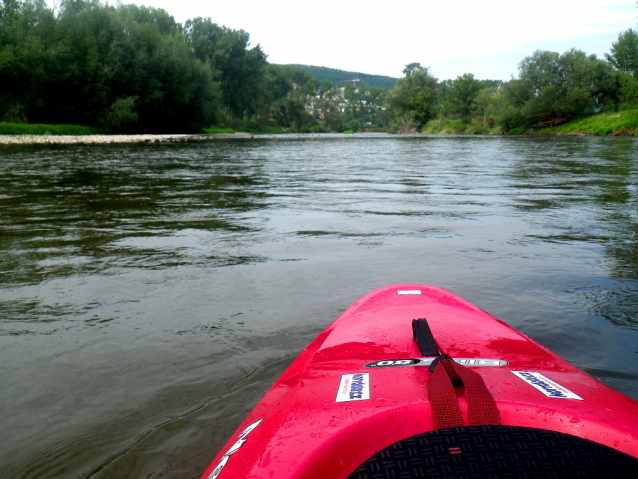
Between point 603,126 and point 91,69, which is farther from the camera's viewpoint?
point 603,126

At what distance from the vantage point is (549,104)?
47812 mm

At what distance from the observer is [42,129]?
3122 centimetres

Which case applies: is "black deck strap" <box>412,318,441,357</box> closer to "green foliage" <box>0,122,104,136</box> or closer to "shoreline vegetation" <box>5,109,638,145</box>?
"shoreline vegetation" <box>5,109,638,145</box>

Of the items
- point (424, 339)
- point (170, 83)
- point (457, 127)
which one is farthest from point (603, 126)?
point (424, 339)

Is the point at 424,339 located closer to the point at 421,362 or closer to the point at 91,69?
the point at 421,362

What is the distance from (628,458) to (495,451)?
0.25 meters

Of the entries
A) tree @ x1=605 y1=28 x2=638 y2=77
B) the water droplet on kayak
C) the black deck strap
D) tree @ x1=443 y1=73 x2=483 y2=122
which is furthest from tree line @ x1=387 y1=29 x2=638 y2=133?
the water droplet on kayak

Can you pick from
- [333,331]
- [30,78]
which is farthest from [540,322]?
[30,78]

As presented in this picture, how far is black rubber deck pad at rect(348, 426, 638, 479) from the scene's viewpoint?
0.95 meters

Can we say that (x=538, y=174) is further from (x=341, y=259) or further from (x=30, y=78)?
(x=30, y=78)

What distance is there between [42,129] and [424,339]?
3508 centimetres

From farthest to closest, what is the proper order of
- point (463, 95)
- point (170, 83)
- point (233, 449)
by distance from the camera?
point (463, 95)
point (170, 83)
point (233, 449)

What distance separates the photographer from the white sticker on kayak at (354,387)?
3.82 ft

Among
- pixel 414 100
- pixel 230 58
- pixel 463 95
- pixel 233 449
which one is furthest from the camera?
pixel 414 100
